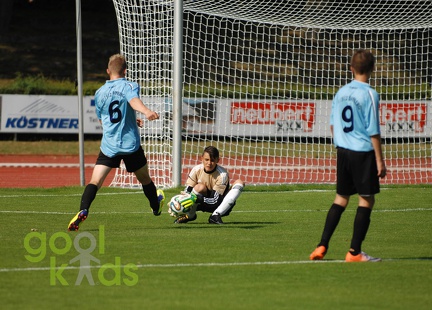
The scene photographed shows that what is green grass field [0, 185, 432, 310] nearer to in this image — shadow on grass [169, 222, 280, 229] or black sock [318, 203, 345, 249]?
shadow on grass [169, 222, 280, 229]

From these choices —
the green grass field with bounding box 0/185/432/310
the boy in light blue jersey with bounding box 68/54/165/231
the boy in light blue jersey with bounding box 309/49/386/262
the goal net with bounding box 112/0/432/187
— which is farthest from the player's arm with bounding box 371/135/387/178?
the goal net with bounding box 112/0/432/187

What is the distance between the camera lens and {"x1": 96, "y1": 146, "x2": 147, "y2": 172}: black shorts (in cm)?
1047

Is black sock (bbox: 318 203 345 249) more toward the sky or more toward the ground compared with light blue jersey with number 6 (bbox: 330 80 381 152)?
more toward the ground

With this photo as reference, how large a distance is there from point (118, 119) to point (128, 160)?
51 centimetres

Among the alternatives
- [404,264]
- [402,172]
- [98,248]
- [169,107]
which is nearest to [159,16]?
[169,107]

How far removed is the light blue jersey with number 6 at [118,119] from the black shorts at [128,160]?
0.07 m

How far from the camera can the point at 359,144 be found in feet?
26.0

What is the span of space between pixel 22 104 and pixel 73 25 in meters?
16.3

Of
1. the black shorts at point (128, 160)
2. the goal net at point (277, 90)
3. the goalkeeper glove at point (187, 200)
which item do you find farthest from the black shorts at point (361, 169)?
the goal net at point (277, 90)

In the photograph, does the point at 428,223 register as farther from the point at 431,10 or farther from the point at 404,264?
the point at 431,10

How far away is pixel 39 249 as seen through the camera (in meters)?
8.62

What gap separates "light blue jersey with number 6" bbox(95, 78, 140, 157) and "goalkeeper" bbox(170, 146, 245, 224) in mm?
1007

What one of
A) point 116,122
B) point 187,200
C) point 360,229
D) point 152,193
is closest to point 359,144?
point 360,229

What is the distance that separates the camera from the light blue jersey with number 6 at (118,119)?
10375mm
